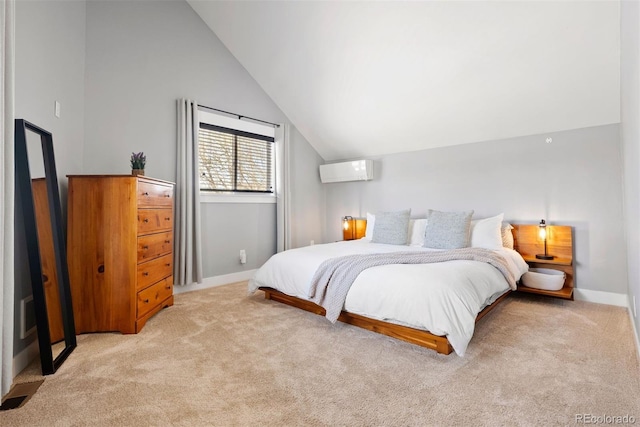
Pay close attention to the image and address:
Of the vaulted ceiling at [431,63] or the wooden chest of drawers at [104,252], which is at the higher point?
the vaulted ceiling at [431,63]

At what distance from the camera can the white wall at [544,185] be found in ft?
10.1

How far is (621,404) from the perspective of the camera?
4.98 ft

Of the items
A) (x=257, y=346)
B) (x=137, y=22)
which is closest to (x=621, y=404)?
(x=257, y=346)

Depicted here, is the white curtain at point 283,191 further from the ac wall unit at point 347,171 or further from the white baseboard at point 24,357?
the white baseboard at point 24,357

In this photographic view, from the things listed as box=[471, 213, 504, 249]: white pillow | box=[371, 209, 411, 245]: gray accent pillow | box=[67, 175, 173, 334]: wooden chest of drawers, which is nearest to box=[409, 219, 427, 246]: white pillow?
box=[371, 209, 411, 245]: gray accent pillow

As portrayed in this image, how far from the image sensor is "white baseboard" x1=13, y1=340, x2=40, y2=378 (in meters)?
1.82

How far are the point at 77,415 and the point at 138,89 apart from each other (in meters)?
3.04

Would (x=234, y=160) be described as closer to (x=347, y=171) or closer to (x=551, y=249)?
(x=347, y=171)

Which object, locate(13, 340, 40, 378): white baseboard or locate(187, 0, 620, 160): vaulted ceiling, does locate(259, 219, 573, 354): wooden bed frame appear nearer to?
locate(187, 0, 620, 160): vaulted ceiling

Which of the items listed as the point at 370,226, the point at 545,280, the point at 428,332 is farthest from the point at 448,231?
the point at 428,332

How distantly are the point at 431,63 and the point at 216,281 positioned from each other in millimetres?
3493

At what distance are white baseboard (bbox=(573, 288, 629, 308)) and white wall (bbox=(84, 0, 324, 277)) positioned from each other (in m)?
3.68

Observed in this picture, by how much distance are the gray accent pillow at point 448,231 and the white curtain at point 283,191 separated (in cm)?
196
